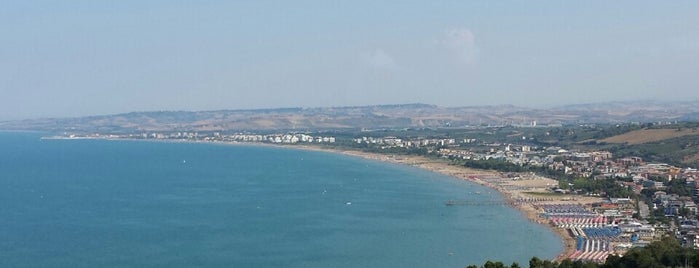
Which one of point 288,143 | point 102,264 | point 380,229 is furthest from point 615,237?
point 288,143

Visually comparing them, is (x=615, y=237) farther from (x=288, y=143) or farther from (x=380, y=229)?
(x=288, y=143)

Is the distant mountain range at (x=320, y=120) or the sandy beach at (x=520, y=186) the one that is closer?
the sandy beach at (x=520, y=186)

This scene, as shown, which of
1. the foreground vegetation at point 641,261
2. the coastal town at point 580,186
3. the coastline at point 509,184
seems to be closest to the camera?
A: the foreground vegetation at point 641,261

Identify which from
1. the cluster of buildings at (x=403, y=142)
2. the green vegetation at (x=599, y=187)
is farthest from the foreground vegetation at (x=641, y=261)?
the cluster of buildings at (x=403, y=142)

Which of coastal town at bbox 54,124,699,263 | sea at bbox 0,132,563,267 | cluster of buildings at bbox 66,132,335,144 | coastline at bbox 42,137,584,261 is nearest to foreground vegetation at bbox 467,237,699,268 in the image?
coastal town at bbox 54,124,699,263

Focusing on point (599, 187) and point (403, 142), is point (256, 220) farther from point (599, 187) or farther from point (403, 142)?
point (403, 142)

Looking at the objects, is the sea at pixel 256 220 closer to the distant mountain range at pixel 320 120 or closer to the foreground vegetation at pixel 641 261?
the foreground vegetation at pixel 641 261

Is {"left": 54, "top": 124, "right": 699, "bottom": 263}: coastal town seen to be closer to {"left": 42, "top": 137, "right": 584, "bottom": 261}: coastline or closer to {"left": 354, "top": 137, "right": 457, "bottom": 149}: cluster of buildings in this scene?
{"left": 42, "top": 137, "right": 584, "bottom": 261}: coastline
